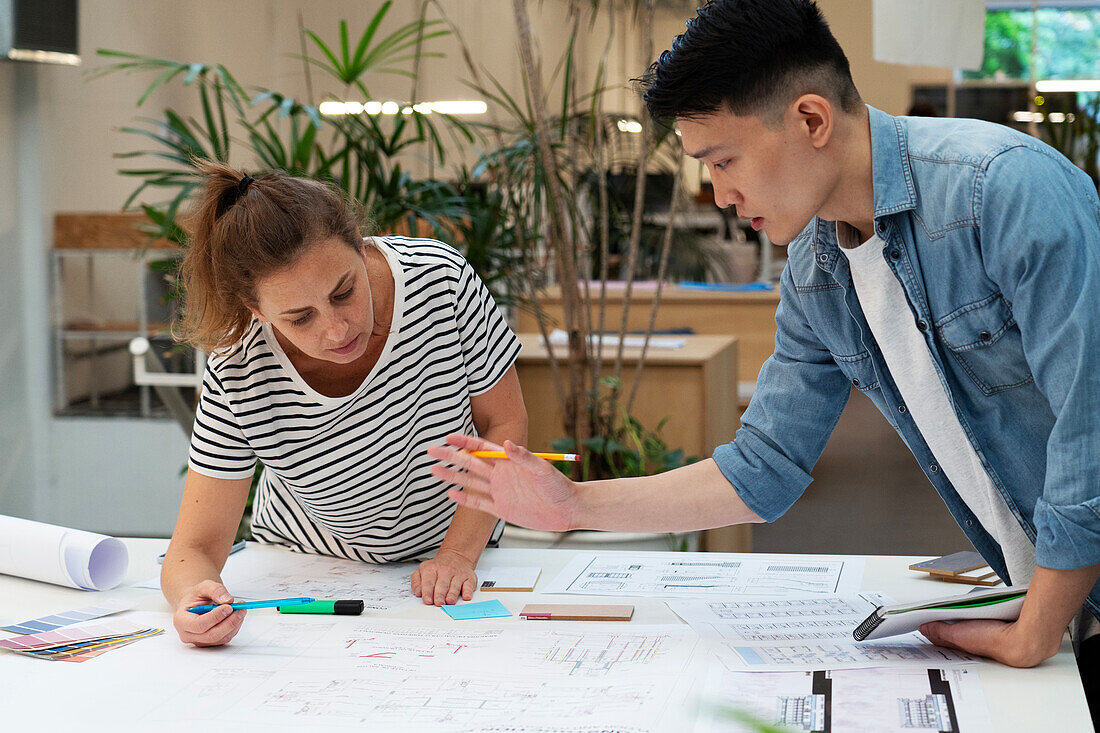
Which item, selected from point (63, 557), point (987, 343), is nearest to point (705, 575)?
point (987, 343)

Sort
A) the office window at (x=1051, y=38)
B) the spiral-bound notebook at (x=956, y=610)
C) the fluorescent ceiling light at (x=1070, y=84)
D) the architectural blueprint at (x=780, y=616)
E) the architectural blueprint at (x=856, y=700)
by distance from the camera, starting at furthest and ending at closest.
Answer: the office window at (x=1051, y=38)
the fluorescent ceiling light at (x=1070, y=84)
the architectural blueprint at (x=780, y=616)
the spiral-bound notebook at (x=956, y=610)
the architectural blueprint at (x=856, y=700)

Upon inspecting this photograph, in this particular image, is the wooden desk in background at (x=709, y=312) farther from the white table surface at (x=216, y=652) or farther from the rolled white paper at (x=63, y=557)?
the rolled white paper at (x=63, y=557)

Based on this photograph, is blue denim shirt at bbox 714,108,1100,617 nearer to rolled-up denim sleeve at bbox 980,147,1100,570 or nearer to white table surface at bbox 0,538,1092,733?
rolled-up denim sleeve at bbox 980,147,1100,570

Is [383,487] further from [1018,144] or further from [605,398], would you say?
[605,398]

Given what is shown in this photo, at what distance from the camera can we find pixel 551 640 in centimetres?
127

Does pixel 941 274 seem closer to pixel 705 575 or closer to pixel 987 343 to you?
pixel 987 343

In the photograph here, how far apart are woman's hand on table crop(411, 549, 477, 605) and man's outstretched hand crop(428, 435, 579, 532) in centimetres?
17

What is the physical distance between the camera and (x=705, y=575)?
60.8 inches

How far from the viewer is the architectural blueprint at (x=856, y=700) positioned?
3.22 ft

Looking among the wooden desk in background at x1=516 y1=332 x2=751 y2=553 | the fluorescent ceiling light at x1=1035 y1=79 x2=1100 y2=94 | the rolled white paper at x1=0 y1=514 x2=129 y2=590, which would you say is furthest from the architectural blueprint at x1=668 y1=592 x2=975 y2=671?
the fluorescent ceiling light at x1=1035 y1=79 x2=1100 y2=94

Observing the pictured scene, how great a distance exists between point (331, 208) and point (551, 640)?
0.66 metres

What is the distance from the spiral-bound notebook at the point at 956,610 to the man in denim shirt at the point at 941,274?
0.06 feet

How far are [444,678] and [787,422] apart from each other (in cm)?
55

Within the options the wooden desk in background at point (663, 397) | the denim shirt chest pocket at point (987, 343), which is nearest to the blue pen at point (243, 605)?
the denim shirt chest pocket at point (987, 343)
